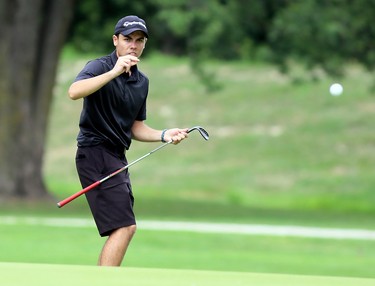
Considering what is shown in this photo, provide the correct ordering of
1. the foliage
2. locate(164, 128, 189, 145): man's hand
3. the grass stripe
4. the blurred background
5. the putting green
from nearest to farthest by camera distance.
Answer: the putting green, locate(164, 128, 189, 145): man's hand, the blurred background, the grass stripe, the foliage

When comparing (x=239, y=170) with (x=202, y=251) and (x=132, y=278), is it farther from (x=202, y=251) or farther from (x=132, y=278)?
(x=132, y=278)

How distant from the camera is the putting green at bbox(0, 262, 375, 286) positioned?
5.96 meters

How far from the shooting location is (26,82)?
82.0ft

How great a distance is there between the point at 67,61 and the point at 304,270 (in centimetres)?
4060

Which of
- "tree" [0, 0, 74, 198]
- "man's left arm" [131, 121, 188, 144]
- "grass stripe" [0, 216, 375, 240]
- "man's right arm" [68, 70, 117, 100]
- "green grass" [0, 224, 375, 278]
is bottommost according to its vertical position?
"man's right arm" [68, 70, 117, 100]

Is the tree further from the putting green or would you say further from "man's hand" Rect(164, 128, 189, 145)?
the putting green

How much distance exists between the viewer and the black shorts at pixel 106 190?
26.9 feet

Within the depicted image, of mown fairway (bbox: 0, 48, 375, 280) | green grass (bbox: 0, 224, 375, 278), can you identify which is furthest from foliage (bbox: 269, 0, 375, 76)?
green grass (bbox: 0, 224, 375, 278)

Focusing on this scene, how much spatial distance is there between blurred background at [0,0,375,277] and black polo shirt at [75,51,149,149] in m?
6.28

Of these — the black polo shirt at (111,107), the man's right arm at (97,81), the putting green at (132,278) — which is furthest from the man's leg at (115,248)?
the putting green at (132,278)

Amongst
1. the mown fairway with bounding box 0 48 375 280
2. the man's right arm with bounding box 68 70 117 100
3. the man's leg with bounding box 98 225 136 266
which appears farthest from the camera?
the mown fairway with bounding box 0 48 375 280

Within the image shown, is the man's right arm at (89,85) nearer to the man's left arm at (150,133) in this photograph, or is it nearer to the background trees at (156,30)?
the man's left arm at (150,133)

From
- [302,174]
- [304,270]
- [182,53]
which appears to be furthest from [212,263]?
[182,53]

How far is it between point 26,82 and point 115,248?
1724 cm
